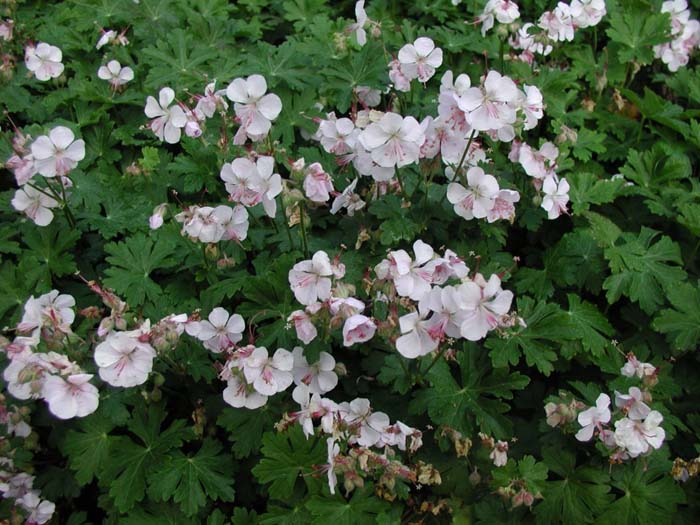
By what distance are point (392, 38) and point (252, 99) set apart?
1322mm

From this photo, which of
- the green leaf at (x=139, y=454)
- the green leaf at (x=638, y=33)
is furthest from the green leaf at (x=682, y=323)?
the green leaf at (x=139, y=454)

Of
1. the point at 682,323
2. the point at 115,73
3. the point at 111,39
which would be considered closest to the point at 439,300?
the point at 682,323

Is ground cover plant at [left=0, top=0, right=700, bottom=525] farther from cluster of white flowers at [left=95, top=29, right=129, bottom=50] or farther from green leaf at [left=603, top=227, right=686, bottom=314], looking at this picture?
cluster of white flowers at [left=95, top=29, right=129, bottom=50]

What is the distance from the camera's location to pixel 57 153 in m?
2.68

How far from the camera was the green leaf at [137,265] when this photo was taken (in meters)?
2.74

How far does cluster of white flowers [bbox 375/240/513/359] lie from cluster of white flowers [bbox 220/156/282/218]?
54 cm

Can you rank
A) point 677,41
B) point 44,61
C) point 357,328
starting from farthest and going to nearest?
point 677,41, point 44,61, point 357,328

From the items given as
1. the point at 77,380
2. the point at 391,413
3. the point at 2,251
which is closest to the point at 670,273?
the point at 391,413

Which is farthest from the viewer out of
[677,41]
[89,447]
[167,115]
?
[677,41]

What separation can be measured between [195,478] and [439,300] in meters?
1.19

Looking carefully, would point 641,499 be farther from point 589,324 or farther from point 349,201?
point 349,201

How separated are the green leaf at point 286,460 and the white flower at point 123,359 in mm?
538

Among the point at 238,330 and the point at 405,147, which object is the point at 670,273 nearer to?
the point at 405,147

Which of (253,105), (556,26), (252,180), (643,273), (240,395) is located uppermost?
(556,26)
